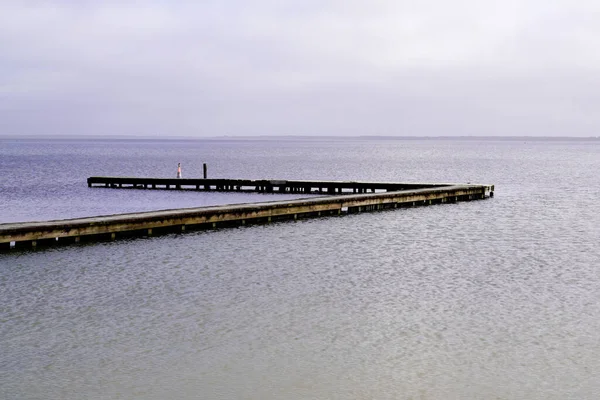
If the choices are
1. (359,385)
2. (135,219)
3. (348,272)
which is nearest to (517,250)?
(348,272)

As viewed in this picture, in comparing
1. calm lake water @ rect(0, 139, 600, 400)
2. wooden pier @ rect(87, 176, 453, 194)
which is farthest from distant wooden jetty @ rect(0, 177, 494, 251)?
calm lake water @ rect(0, 139, 600, 400)

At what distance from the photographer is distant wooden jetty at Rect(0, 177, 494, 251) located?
79.5 ft

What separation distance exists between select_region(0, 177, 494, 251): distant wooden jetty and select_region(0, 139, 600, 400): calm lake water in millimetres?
976

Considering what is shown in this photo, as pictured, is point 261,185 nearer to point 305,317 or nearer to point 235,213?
point 235,213

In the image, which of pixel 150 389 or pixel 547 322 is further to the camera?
pixel 547 322

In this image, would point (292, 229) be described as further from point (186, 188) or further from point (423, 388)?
point (186, 188)

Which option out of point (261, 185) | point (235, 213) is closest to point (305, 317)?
point (235, 213)

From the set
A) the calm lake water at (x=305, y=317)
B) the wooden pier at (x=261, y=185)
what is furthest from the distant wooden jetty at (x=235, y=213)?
the calm lake water at (x=305, y=317)

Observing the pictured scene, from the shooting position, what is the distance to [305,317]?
48.8ft

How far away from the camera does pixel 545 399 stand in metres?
10.3

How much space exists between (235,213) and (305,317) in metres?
15.6

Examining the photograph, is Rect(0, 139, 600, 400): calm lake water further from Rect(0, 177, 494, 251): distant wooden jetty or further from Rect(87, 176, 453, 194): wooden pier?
Rect(87, 176, 453, 194): wooden pier

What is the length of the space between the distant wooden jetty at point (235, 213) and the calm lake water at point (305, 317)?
0.98m

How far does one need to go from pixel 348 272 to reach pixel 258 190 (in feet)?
101
